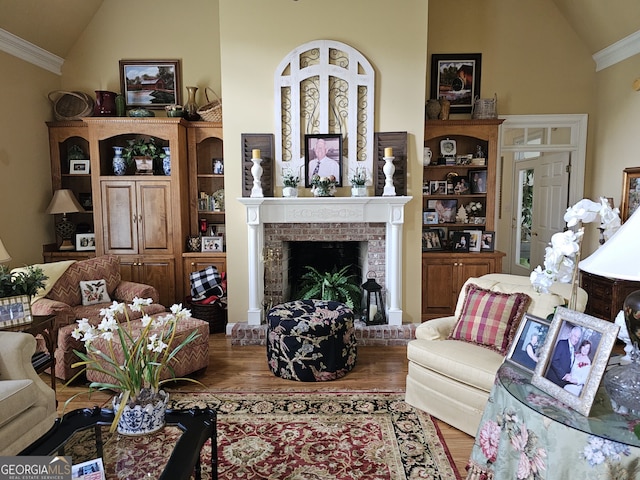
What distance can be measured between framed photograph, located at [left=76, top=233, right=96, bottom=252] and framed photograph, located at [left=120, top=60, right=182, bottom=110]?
1671 millimetres

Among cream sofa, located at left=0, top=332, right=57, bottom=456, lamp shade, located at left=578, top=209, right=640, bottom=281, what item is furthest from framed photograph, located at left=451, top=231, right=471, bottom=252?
cream sofa, located at left=0, top=332, right=57, bottom=456

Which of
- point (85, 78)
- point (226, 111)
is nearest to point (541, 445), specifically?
point (226, 111)

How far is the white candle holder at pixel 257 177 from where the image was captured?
4230 mm

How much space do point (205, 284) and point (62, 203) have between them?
1942mm

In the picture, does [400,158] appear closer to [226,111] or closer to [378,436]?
[226,111]

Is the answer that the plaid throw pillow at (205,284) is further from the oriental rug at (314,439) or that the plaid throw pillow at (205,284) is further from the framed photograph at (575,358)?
the framed photograph at (575,358)

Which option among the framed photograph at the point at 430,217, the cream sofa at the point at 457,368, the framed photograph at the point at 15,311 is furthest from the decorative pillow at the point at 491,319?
the framed photograph at the point at 15,311

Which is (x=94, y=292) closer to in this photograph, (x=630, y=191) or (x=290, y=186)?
(x=290, y=186)

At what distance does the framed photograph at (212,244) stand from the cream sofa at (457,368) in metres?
2.82

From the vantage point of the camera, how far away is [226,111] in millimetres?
4414

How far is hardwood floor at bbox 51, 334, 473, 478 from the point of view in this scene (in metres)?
3.25

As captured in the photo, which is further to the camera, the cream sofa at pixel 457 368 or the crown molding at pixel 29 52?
the crown molding at pixel 29 52

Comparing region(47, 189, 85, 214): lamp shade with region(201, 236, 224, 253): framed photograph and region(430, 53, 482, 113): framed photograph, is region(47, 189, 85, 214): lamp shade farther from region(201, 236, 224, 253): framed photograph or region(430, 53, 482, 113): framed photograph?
region(430, 53, 482, 113): framed photograph

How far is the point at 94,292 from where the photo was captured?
4.00m
